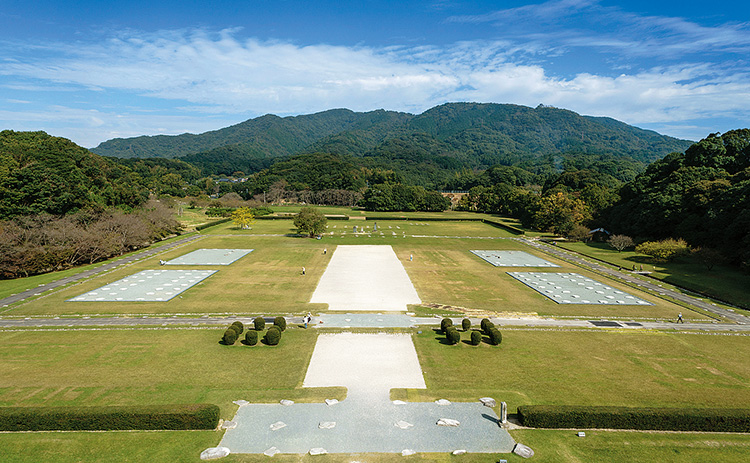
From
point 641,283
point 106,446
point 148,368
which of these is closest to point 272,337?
point 148,368

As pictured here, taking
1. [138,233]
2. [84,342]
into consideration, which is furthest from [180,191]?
[84,342]

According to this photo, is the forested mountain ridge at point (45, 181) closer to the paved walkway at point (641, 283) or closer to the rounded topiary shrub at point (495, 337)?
the rounded topiary shrub at point (495, 337)

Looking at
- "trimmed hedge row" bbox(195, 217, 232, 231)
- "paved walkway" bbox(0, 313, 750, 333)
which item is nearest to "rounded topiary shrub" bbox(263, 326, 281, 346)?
"paved walkway" bbox(0, 313, 750, 333)

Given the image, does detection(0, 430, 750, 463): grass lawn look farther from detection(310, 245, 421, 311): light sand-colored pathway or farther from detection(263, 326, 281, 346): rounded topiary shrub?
detection(310, 245, 421, 311): light sand-colored pathway

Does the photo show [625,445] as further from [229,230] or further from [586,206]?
[229,230]

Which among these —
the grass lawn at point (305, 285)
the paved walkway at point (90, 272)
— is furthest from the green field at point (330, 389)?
the paved walkway at point (90, 272)

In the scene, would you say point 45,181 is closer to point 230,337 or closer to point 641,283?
point 230,337
